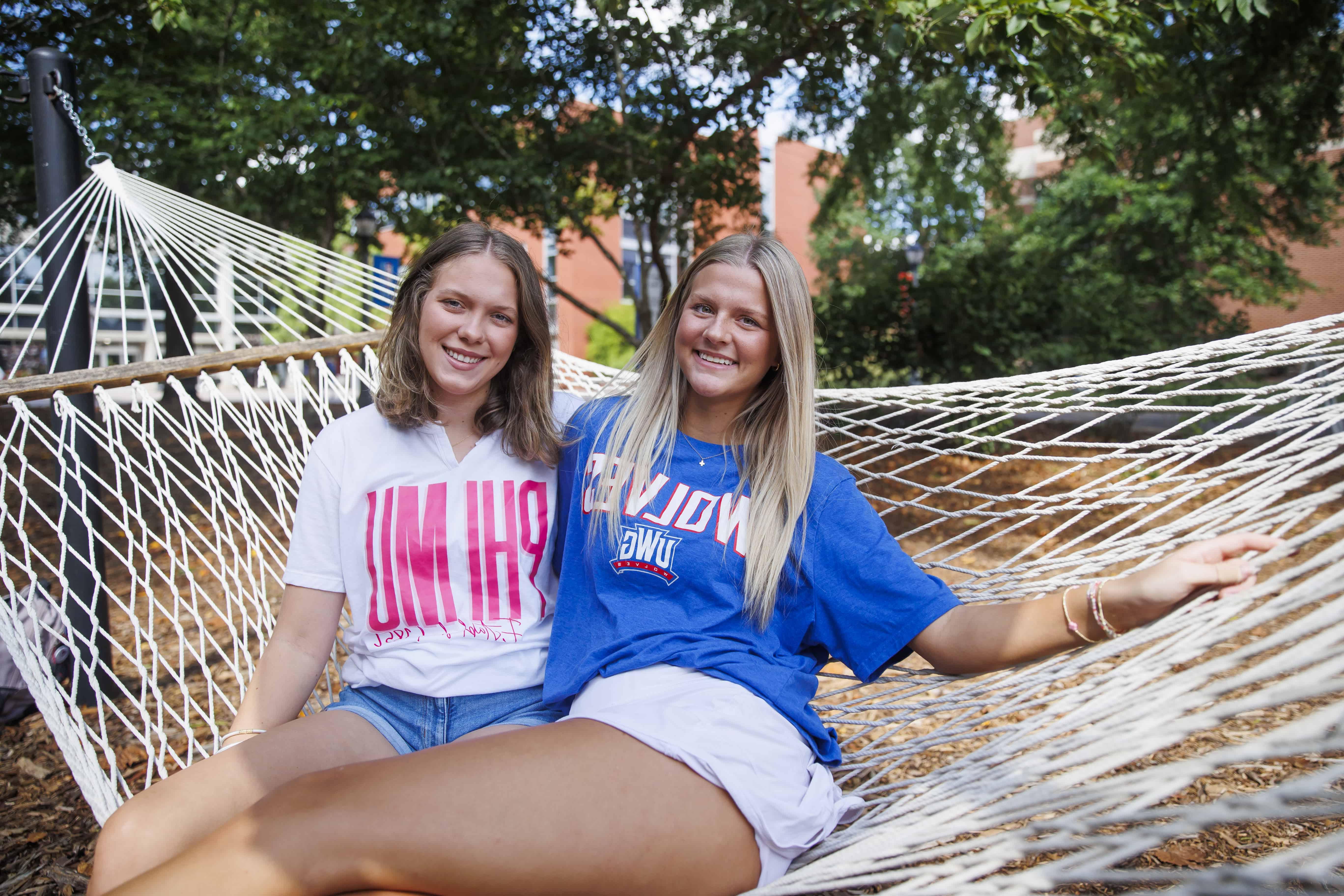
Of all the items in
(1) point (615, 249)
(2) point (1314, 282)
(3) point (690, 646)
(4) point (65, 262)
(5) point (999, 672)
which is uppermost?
(1) point (615, 249)

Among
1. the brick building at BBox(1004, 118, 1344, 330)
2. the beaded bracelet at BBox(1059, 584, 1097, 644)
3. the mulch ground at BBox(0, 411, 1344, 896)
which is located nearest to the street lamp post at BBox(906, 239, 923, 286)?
the brick building at BBox(1004, 118, 1344, 330)

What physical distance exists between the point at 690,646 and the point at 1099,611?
18.1 inches

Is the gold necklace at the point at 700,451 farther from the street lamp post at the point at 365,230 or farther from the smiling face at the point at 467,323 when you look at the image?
the street lamp post at the point at 365,230

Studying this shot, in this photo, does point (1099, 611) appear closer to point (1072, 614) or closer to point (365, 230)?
point (1072, 614)

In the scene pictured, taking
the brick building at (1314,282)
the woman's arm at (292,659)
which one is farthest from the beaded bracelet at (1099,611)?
the brick building at (1314,282)

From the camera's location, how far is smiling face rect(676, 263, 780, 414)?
1242mm

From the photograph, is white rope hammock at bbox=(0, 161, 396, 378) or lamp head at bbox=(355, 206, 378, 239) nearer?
white rope hammock at bbox=(0, 161, 396, 378)

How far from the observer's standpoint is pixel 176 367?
1717mm

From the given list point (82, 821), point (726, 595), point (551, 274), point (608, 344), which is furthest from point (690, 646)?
point (608, 344)

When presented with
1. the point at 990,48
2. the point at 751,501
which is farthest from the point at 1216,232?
the point at 751,501

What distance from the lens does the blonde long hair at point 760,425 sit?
115 cm

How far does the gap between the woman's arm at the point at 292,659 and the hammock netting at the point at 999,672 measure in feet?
0.20

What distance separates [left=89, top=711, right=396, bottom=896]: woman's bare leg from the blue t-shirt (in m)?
0.25

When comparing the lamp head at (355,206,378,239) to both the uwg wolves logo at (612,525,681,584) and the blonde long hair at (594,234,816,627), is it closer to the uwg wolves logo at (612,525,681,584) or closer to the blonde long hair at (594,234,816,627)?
the blonde long hair at (594,234,816,627)
